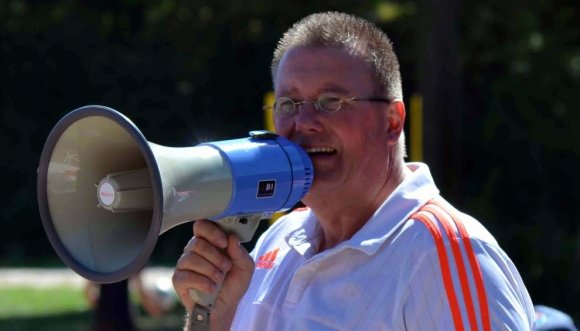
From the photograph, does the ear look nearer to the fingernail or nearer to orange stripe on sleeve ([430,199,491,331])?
orange stripe on sleeve ([430,199,491,331])

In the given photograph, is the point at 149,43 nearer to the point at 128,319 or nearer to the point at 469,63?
the point at 469,63

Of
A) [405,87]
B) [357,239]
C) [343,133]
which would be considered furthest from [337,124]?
[405,87]

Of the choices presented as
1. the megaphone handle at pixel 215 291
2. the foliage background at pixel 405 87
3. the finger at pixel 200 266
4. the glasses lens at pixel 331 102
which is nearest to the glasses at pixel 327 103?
the glasses lens at pixel 331 102

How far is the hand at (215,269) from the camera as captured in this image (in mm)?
2725

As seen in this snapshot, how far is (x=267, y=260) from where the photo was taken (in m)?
3.16

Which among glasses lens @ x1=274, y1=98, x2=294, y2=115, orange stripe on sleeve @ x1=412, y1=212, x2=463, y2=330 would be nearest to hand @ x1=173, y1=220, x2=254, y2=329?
glasses lens @ x1=274, y1=98, x2=294, y2=115

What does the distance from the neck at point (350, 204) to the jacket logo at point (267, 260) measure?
0.23 meters

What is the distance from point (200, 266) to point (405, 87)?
37.7 feet

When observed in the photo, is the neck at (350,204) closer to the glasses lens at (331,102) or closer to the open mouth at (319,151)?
the open mouth at (319,151)

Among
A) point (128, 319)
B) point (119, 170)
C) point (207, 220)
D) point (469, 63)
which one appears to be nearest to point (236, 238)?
point (207, 220)

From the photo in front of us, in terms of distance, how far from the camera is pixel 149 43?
52.1 feet

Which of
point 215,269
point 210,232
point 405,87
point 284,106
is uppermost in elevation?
point 284,106

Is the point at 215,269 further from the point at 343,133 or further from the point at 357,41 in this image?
the point at 357,41

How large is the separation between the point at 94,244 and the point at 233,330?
20.9 inches
